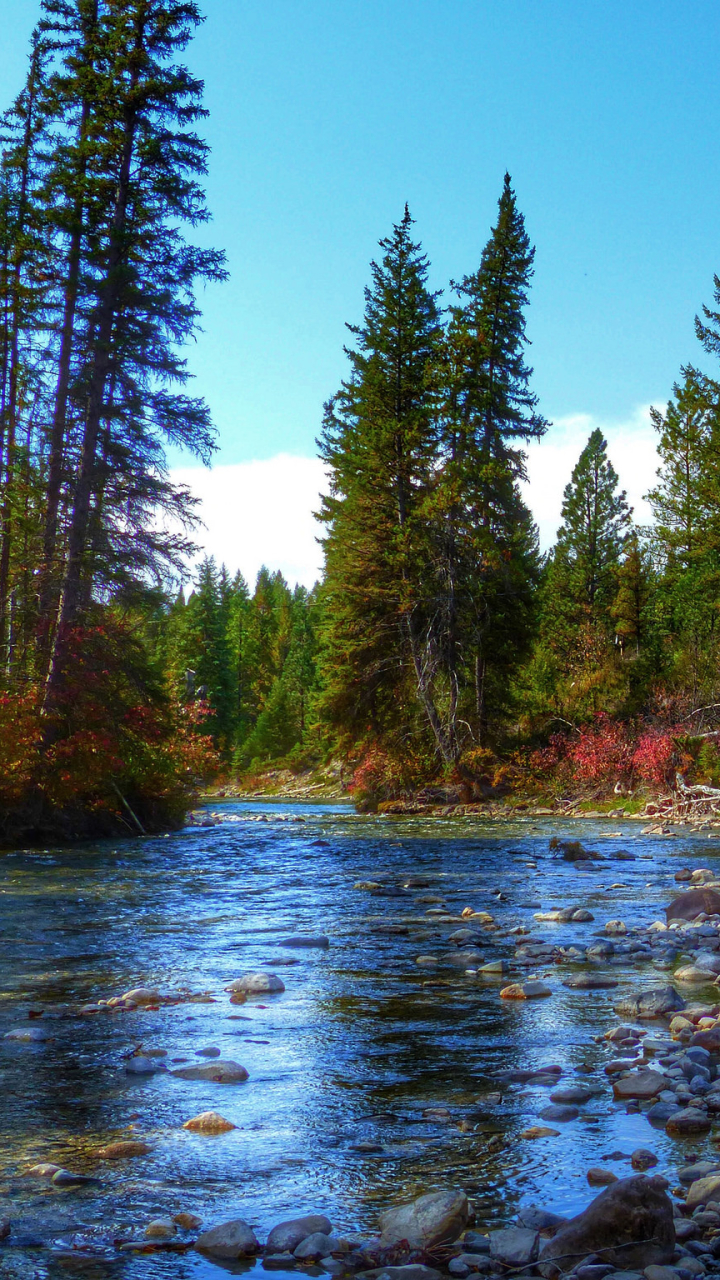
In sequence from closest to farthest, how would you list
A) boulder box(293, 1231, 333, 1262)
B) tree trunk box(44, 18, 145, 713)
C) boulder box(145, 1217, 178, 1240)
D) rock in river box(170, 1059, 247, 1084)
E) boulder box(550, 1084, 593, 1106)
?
boulder box(293, 1231, 333, 1262)
boulder box(145, 1217, 178, 1240)
boulder box(550, 1084, 593, 1106)
rock in river box(170, 1059, 247, 1084)
tree trunk box(44, 18, 145, 713)

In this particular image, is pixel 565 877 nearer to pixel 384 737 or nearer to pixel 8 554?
pixel 8 554

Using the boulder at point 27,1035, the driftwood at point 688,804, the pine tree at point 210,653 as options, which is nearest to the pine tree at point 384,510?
the driftwood at point 688,804

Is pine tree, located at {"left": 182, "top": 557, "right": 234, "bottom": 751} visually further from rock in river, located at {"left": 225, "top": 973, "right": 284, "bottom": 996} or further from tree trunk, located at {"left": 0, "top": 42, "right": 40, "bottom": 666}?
rock in river, located at {"left": 225, "top": 973, "right": 284, "bottom": 996}

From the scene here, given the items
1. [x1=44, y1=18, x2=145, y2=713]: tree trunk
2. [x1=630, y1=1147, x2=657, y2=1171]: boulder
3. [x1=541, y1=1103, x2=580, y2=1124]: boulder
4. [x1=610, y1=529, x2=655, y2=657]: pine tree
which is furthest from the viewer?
[x1=610, y1=529, x2=655, y2=657]: pine tree

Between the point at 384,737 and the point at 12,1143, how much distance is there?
100 ft

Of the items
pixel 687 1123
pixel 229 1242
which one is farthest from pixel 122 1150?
pixel 687 1123

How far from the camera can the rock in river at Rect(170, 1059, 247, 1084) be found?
197 inches

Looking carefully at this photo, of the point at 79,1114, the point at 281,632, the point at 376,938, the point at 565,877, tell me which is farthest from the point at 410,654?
the point at 281,632

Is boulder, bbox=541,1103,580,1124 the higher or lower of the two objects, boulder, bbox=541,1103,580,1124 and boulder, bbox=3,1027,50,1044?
the lower

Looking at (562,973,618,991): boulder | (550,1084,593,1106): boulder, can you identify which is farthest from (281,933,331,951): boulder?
(550,1084,593,1106): boulder

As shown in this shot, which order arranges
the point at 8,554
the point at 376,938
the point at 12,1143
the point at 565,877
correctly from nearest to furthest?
the point at 12,1143 < the point at 376,938 < the point at 565,877 < the point at 8,554

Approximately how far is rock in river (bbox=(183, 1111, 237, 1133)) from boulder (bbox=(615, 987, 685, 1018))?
115 inches

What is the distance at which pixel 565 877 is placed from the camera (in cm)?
1411

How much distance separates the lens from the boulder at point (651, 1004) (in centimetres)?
618
